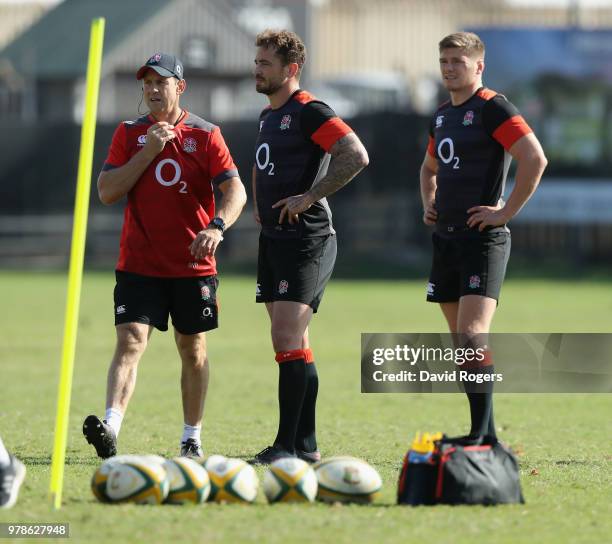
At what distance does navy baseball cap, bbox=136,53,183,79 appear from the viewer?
8.00 meters

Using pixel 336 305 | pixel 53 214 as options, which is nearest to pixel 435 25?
pixel 53 214

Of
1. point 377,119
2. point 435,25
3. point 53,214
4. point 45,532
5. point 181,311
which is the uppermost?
point 435,25

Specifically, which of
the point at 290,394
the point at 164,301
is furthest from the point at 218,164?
the point at 290,394

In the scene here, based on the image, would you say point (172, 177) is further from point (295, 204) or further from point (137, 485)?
point (137, 485)

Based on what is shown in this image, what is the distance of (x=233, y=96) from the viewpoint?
5628cm

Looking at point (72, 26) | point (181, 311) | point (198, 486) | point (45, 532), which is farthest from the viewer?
point (72, 26)

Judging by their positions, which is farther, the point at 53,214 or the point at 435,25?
the point at 435,25

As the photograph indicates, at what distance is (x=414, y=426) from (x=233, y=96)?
153 feet

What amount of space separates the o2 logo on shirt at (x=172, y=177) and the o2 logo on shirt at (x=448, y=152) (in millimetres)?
1523

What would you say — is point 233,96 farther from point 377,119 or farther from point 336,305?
point 336,305

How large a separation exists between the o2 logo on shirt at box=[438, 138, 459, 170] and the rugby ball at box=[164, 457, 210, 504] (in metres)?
2.52

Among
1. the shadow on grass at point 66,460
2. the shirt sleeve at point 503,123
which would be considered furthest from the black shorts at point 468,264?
the shadow on grass at point 66,460

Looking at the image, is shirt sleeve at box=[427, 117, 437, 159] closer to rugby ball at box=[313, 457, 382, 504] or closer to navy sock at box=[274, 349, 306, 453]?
navy sock at box=[274, 349, 306, 453]

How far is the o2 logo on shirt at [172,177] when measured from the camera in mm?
8133
